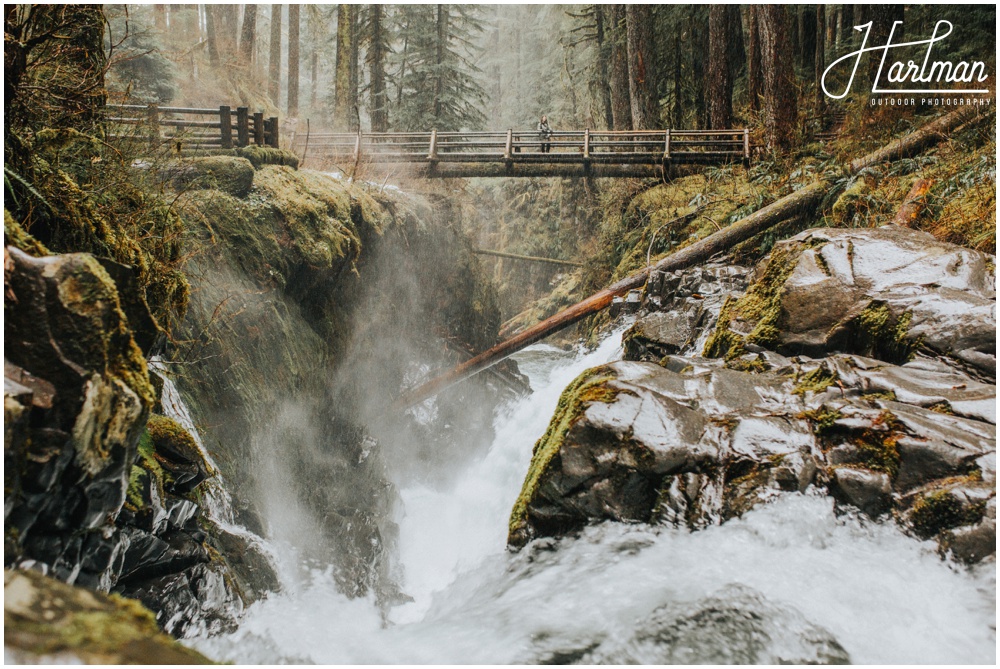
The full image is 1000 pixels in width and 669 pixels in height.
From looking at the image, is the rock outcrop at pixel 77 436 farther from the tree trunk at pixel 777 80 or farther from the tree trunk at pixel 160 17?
the tree trunk at pixel 160 17

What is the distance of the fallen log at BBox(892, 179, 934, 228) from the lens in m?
7.16

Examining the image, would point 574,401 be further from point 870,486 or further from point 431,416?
point 431,416

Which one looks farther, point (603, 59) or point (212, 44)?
point (212, 44)

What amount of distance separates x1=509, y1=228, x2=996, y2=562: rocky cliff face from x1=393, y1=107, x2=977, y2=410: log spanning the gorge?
4.14 m

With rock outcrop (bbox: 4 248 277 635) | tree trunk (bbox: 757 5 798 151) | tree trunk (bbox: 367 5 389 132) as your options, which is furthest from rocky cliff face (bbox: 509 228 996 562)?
tree trunk (bbox: 367 5 389 132)

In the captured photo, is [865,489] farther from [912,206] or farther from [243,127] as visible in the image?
[243,127]

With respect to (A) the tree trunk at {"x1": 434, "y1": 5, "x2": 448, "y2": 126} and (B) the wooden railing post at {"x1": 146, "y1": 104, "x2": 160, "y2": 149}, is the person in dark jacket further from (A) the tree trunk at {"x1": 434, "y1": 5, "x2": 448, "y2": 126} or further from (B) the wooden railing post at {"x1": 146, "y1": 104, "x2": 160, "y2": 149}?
(B) the wooden railing post at {"x1": 146, "y1": 104, "x2": 160, "y2": 149}

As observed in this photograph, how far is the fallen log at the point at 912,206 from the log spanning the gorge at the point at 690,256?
1.91 m

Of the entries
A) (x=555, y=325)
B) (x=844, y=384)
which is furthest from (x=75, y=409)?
(x=555, y=325)

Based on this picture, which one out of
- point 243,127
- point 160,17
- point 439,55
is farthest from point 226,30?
point 243,127

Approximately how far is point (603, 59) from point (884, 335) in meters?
18.3

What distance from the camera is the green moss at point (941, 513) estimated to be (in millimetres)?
3113

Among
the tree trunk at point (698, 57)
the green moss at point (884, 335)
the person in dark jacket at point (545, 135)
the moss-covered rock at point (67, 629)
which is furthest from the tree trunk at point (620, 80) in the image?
the moss-covered rock at point (67, 629)

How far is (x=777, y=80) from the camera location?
12.3m
